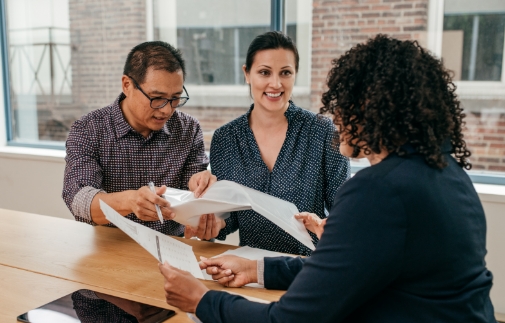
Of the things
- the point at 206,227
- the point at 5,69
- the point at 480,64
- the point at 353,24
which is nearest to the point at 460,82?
the point at 480,64

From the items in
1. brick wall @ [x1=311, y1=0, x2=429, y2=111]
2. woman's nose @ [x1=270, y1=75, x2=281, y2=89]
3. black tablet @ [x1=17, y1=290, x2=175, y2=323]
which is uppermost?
brick wall @ [x1=311, y1=0, x2=429, y2=111]

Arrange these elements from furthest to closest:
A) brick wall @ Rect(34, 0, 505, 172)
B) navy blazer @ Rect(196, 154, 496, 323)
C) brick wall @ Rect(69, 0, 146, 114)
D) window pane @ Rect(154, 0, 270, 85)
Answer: brick wall @ Rect(69, 0, 146, 114) < window pane @ Rect(154, 0, 270, 85) < brick wall @ Rect(34, 0, 505, 172) < navy blazer @ Rect(196, 154, 496, 323)

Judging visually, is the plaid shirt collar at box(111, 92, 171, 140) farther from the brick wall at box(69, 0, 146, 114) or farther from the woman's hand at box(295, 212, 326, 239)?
the brick wall at box(69, 0, 146, 114)

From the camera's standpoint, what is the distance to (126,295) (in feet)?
4.49

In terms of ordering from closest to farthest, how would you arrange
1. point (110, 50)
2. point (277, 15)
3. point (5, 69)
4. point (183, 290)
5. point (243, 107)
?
point (183, 290), point (277, 15), point (243, 107), point (110, 50), point (5, 69)

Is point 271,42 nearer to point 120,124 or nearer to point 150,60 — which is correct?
point 150,60

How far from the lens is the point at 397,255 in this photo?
877mm

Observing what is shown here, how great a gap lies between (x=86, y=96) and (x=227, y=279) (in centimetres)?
324

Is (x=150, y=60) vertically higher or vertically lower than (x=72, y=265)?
higher

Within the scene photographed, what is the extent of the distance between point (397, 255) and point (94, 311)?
2.55 ft

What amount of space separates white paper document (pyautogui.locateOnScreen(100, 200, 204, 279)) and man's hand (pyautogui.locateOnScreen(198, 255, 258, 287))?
46 millimetres

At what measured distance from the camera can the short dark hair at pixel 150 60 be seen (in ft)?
6.31

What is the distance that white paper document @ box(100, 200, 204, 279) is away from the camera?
126cm

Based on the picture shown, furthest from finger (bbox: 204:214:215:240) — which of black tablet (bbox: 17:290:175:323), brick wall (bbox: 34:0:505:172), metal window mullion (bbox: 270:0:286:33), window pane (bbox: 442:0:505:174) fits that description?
metal window mullion (bbox: 270:0:286:33)
